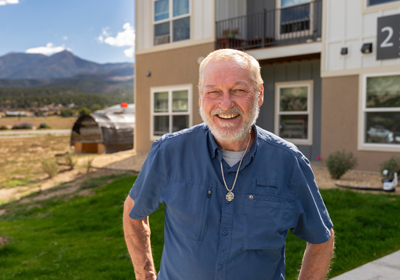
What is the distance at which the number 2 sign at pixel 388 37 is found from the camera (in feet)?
27.3

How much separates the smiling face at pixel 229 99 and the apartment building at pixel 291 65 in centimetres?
776

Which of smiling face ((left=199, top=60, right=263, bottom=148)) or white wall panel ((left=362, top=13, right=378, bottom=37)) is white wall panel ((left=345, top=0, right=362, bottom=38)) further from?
smiling face ((left=199, top=60, right=263, bottom=148))

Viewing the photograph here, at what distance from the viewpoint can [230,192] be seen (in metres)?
1.47

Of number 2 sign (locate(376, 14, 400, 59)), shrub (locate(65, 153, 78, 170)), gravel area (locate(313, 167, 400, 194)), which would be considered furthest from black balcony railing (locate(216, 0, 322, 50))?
shrub (locate(65, 153, 78, 170))

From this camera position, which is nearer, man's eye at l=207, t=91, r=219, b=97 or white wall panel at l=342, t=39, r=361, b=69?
man's eye at l=207, t=91, r=219, b=97

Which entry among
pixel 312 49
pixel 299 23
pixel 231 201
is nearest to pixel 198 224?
pixel 231 201

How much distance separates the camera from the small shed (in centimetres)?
1582

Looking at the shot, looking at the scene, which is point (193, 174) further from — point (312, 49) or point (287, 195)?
point (312, 49)

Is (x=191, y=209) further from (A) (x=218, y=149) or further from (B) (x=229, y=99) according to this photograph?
(B) (x=229, y=99)

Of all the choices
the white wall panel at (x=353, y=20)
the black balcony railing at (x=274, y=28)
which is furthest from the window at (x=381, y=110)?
the black balcony railing at (x=274, y=28)

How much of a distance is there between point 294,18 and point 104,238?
8556mm

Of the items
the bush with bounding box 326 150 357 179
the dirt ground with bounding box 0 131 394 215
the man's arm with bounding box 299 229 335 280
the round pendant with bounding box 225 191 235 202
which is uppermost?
the round pendant with bounding box 225 191 235 202

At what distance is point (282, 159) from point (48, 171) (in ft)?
35.8

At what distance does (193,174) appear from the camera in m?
1.52
